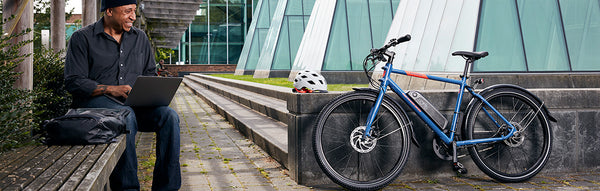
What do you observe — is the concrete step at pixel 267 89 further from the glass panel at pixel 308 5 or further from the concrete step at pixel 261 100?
the glass panel at pixel 308 5

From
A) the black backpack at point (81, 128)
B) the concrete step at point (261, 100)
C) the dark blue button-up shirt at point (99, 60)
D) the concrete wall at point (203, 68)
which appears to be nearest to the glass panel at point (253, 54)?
the concrete wall at point (203, 68)

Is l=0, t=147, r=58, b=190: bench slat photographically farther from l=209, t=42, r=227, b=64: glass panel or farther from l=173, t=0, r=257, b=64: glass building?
l=209, t=42, r=227, b=64: glass panel

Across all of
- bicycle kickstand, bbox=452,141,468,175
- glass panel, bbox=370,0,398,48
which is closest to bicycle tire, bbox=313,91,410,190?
bicycle kickstand, bbox=452,141,468,175

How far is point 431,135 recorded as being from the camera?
5.11 meters

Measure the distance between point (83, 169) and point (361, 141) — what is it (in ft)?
8.38

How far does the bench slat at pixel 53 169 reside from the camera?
2318 millimetres

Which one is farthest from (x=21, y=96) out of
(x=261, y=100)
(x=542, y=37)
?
(x=542, y=37)

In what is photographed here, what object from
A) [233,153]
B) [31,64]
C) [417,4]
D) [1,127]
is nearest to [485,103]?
[233,153]

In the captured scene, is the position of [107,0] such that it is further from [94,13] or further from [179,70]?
[179,70]

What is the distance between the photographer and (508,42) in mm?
10031

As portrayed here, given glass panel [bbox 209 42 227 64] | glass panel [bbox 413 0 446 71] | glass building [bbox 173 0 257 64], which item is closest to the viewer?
glass panel [bbox 413 0 446 71]

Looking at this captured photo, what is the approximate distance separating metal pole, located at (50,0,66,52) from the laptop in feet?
15.5

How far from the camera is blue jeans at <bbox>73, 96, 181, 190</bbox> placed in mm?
3937

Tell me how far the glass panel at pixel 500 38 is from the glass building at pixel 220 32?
137ft
